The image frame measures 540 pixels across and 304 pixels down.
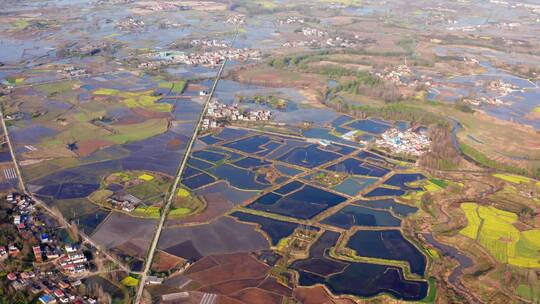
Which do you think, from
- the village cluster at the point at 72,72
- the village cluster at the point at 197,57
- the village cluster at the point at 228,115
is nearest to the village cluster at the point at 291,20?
the village cluster at the point at 197,57

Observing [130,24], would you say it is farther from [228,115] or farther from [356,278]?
Answer: [356,278]

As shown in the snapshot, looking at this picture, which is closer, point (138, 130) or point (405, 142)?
point (405, 142)

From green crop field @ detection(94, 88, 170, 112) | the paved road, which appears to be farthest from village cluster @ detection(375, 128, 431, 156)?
the paved road

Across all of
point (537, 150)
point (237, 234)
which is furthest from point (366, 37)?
point (237, 234)

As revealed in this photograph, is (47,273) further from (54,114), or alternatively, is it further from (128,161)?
(54,114)

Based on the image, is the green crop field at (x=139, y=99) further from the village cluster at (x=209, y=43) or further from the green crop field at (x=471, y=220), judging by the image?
the green crop field at (x=471, y=220)

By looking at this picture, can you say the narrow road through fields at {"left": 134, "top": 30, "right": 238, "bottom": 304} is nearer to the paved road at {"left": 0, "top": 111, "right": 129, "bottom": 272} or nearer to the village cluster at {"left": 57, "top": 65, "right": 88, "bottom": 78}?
the paved road at {"left": 0, "top": 111, "right": 129, "bottom": 272}

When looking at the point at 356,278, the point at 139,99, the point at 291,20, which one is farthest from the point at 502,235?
the point at 291,20
